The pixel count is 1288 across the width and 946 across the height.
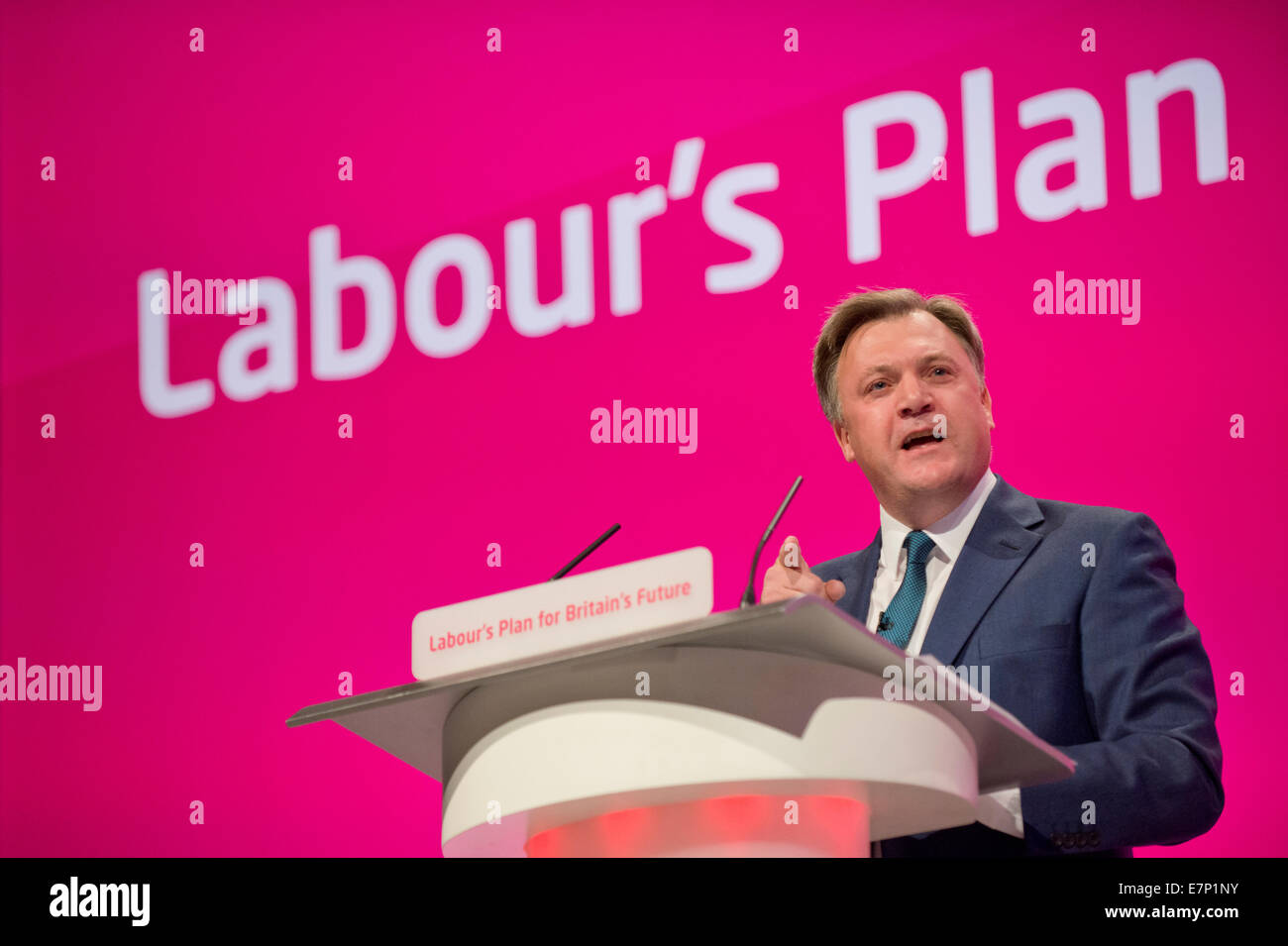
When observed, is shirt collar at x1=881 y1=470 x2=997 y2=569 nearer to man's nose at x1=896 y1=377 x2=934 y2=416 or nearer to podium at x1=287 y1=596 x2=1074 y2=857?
man's nose at x1=896 y1=377 x2=934 y2=416

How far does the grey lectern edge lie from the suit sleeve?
0.49 ft

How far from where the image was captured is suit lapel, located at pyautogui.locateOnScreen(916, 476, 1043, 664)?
2549mm

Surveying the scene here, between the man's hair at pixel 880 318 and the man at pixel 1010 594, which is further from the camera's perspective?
the man's hair at pixel 880 318

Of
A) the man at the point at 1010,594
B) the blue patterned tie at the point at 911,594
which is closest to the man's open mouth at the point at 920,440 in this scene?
the man at the point at 1010,594

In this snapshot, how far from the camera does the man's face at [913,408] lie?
9.65 feet

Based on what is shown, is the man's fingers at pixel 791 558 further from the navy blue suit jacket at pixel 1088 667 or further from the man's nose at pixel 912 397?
the man's nose at pixel 912 397

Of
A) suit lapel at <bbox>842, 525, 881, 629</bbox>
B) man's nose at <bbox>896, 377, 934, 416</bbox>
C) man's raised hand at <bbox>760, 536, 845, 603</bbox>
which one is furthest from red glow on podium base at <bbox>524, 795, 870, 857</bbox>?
man's nose at <bbox>896, 377, 934, 416</bbox>

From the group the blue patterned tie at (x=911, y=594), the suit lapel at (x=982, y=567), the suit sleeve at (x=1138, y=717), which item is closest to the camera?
the suit sleeve at (x=1138, y=717)

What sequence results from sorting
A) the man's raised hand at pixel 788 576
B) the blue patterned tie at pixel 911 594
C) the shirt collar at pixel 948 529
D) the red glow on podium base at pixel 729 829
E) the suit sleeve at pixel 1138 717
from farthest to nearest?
the shirt collar at pixel 948 529, the blue patterned tie at pixel 911 594, the man's raised hand at pixel 788 576, the suit sleeve at pixel 1138 717, the red glow on podium base at pixel 729 829

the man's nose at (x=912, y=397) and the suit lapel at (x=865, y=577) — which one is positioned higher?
the man's nose at (x=912, y=397)

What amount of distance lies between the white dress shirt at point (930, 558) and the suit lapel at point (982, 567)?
28mm

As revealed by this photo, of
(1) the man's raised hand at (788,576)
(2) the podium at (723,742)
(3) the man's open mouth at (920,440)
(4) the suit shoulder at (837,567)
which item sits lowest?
(2) the podium at (723,742)
